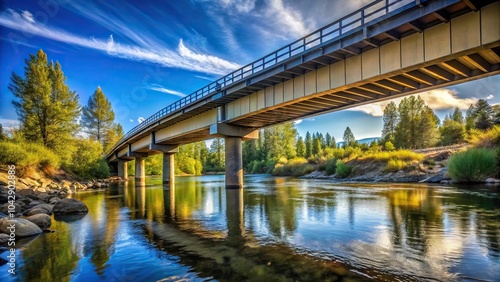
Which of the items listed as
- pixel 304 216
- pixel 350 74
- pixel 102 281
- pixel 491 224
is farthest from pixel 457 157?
pixel 102 281

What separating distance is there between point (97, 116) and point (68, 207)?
8895 cm

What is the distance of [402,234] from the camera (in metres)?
9.70

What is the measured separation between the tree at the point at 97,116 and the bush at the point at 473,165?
9892cm

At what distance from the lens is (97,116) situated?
94250 millimetres

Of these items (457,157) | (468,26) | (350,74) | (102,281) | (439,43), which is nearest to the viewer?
(102,281)

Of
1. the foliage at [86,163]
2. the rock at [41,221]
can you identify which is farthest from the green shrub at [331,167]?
the foliage at [86,163]

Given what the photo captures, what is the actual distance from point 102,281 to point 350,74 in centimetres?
1665

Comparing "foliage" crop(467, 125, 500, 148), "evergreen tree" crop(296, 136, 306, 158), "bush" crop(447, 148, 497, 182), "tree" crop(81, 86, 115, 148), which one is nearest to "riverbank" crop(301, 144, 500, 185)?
"bush" crop(447, 148, 497, 182)

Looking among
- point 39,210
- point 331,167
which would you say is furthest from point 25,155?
point 331,167

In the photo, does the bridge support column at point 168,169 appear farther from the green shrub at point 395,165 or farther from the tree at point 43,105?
the green shrub at point 395,165

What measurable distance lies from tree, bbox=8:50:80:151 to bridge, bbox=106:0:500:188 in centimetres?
2364

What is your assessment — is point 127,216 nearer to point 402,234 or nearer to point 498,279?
point 402,234

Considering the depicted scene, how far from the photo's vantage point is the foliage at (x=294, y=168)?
58.8 metres

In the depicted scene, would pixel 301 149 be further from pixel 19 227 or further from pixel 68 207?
pixel 19 227
